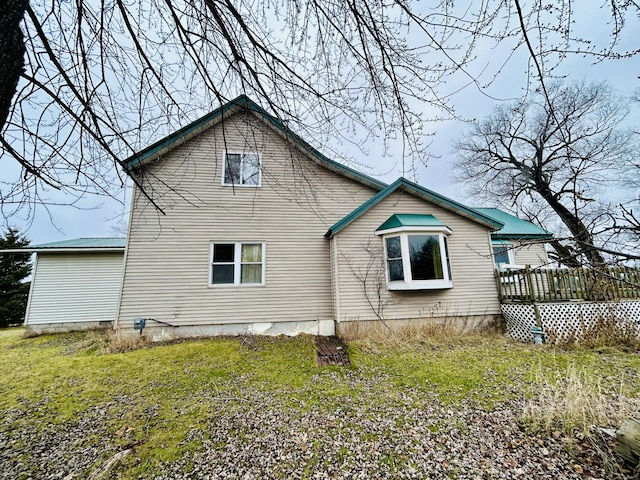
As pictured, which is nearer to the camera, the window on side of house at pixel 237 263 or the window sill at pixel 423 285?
the window sill at pixel 423 285

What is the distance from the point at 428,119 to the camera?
276 centimetres

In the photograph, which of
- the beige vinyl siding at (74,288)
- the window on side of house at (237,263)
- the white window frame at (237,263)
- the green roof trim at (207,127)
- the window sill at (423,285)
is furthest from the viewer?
the beige vinyl siding at (74,288)

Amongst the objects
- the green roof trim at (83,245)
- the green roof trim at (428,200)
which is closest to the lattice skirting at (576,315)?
the green roof trim at (428,200)

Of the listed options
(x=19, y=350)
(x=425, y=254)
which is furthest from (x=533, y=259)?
(x=19, y=350)

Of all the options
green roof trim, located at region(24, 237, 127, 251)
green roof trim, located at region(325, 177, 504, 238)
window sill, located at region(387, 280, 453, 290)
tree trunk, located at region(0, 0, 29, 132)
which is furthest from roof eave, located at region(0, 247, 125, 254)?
window sill, located at region(387, 280, 453, 290)

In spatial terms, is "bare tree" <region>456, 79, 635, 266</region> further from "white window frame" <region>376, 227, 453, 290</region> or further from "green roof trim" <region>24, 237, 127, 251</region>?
"green roof trim" <region>24, 237, 127, 251</region>

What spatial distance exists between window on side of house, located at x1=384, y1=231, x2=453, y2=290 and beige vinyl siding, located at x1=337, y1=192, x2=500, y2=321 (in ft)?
1.23

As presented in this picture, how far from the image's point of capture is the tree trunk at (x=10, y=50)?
200 centimetres

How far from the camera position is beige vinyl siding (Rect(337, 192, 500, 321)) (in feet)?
26.3

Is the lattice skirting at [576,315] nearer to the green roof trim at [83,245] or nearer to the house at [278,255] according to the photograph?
the house at [278,255]

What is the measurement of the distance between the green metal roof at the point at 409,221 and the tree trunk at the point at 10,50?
7736 mm

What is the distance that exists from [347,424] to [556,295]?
7738 mm

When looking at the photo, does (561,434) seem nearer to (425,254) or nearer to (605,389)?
(605,389)

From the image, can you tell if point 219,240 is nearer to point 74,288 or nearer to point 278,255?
point 278,255
